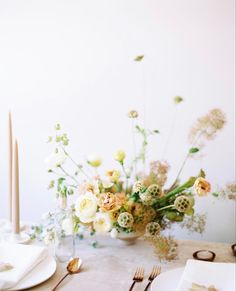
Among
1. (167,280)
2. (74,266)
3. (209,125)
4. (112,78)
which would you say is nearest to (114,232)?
(74,266)

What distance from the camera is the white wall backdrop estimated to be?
5.56 ft

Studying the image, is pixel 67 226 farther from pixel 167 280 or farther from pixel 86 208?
pixel 167 280

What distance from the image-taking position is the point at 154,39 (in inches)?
69.1

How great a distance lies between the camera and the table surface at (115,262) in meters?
1.07

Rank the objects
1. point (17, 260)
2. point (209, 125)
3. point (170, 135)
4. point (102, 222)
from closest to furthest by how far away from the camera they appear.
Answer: point (17, 260)
point (102, 222)
point (209, 125)
point (170, 135)

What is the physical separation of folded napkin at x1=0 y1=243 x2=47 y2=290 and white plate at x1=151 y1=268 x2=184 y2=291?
1.13 ft

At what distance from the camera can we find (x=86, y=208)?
4.08 feet

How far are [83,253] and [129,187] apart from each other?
0.27m

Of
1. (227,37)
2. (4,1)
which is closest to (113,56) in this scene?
(227,37)

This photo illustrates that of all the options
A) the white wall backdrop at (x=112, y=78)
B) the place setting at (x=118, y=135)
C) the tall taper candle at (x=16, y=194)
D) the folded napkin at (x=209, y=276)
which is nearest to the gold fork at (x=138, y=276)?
the place setting at (x=118, y=135)

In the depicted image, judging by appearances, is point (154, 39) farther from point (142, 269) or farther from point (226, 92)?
point (142, 269)

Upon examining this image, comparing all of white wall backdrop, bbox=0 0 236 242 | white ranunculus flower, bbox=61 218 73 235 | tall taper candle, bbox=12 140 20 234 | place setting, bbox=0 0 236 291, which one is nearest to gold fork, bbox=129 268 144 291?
place setting, bbox=0 0 236 291

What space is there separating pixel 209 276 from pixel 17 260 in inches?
20.8

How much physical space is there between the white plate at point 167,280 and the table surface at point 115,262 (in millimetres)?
49
